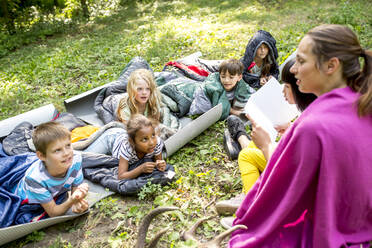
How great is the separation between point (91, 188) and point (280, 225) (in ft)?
6.99

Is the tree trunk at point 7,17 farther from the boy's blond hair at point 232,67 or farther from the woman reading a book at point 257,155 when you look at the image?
the woman reading a book at point 257,155

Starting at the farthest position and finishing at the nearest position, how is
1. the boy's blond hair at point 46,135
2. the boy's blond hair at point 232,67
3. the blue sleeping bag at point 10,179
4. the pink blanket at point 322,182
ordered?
the boy's blond hair at point 232,67
the blue sleeping bag at point 10,179
the boy's blond hair at point 46,135
the pink blanket at point 322,182

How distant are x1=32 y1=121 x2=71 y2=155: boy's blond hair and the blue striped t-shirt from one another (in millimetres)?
206

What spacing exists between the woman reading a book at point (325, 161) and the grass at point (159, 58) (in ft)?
2.67

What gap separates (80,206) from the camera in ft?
9.38

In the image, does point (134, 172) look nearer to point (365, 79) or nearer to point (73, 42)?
point (365, 79)

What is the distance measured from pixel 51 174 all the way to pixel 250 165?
175 centimetres

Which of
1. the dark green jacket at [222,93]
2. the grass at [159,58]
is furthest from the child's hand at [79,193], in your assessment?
the dark green jacket at [222,93]

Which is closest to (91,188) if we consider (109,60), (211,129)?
(211,129)

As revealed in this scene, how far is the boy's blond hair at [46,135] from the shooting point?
265 cm

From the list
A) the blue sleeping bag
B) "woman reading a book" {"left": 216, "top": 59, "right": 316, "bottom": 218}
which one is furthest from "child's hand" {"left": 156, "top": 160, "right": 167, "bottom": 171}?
the blue sleeping bag

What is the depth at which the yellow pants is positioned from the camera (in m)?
2.79

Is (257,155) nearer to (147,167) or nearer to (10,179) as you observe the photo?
(147,167)

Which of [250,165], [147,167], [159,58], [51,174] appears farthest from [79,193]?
[159,58]
